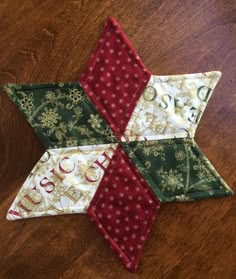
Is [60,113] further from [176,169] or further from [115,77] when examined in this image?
[176,169]

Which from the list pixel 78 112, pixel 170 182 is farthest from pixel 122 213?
pixel 78 112

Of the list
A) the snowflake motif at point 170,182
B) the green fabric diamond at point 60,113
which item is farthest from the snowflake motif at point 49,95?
the snowflake motif at point 170,182

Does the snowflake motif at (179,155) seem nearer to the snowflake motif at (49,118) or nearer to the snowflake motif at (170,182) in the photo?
the snowflake motif at (170,182)

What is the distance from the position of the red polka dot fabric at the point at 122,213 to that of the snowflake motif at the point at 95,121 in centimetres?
8

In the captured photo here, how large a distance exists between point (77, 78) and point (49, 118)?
0.12m

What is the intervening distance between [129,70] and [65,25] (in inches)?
7.7

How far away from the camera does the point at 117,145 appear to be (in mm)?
890

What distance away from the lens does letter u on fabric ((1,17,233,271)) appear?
0.87m

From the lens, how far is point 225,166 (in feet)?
3.00

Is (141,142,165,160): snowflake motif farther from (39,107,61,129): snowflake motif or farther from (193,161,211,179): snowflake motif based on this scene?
(39,107,61,129): snowflake motif

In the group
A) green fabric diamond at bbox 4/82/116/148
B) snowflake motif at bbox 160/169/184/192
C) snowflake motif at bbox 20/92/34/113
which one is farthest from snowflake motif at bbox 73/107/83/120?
snowflake motif at bbox 160/169/184/192

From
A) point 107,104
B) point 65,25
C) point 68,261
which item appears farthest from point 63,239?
point 65,25

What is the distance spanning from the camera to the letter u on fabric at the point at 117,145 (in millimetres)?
870

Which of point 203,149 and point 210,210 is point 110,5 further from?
point 210,210
